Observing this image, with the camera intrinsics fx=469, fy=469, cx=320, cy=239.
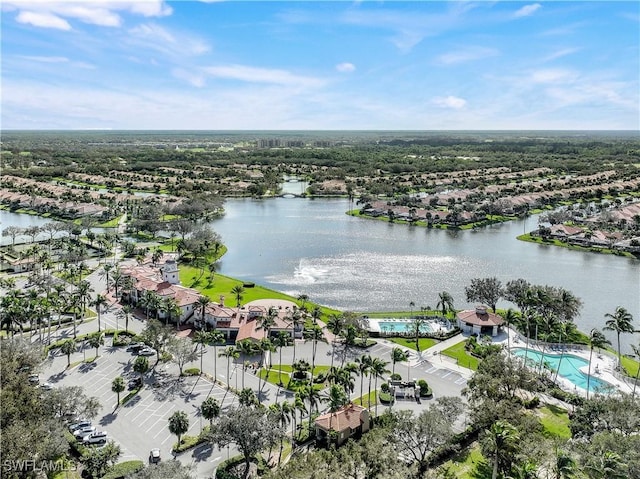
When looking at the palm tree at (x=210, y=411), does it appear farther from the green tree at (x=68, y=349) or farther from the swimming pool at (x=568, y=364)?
the swimming pool at (x=568, y=364)

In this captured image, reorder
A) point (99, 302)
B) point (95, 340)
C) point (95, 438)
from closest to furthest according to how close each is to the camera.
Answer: point (95, 438)
point (95, 340)
point (99, 302)

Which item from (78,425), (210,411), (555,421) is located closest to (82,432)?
(78,425)

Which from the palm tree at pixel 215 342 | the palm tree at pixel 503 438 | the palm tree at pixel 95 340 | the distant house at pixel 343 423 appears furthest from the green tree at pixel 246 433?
the palm tree at pixel 95 340

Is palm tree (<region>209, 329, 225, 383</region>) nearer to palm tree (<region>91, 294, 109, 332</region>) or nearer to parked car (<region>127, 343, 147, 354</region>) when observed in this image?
parked car (<region>127, 343, 147, 354</region>)

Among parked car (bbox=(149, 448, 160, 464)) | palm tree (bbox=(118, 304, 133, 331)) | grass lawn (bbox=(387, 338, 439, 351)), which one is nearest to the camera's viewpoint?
parked car (bbox=(149, 448, 160, 464))

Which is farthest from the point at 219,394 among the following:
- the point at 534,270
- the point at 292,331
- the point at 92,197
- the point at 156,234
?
the point at 92,197

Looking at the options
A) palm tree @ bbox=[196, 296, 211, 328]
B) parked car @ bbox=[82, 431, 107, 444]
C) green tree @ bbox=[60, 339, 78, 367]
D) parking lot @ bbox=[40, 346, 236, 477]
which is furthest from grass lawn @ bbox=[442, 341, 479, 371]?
green tree @ bbox=[60, 339, 78, 367]

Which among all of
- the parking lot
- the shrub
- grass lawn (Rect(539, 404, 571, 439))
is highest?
grass lawn (Rect(539, 404, 571, 439))

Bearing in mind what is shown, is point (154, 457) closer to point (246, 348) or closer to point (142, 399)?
point (142, 399)
